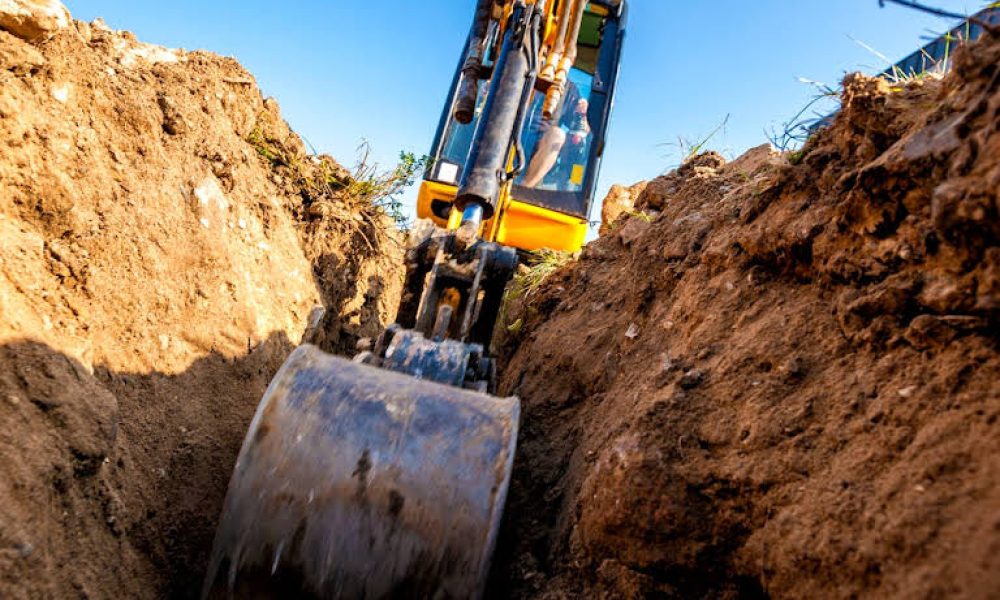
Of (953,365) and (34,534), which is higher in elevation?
(953,365)

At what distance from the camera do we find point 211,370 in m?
2.70

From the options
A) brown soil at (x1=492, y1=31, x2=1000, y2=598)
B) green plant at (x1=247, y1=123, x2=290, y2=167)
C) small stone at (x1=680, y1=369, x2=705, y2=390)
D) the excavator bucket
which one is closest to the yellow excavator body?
green plant at (x1=247, y1=123, x2=290, y2=167)

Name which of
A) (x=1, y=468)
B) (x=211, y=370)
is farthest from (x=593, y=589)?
(x=211, y=370)

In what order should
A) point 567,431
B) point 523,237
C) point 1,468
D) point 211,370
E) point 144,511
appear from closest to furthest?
1. point 1,468
2. point 144,511
3. point 567,431
4. point 211,370
5. point 523,237

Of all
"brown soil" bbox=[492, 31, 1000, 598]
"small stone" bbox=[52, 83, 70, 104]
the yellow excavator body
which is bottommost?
"brown soil" bbox=[492, 31, 1000, 598]

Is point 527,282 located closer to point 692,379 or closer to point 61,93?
point 692,379

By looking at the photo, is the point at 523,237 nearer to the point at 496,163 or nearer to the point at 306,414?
the point at 496,163

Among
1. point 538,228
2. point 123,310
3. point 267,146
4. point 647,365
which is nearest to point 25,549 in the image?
point 123,310

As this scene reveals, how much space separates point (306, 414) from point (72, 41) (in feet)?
6.42

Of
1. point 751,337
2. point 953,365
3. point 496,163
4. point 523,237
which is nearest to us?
point 953,365

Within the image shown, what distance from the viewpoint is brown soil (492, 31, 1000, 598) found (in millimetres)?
1008

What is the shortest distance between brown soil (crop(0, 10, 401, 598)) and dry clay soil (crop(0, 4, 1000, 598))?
0.5 inches

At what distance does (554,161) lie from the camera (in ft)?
18.0

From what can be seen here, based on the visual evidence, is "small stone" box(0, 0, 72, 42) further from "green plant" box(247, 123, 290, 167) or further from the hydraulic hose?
"green plant" box(247, 123, 290, 167)
